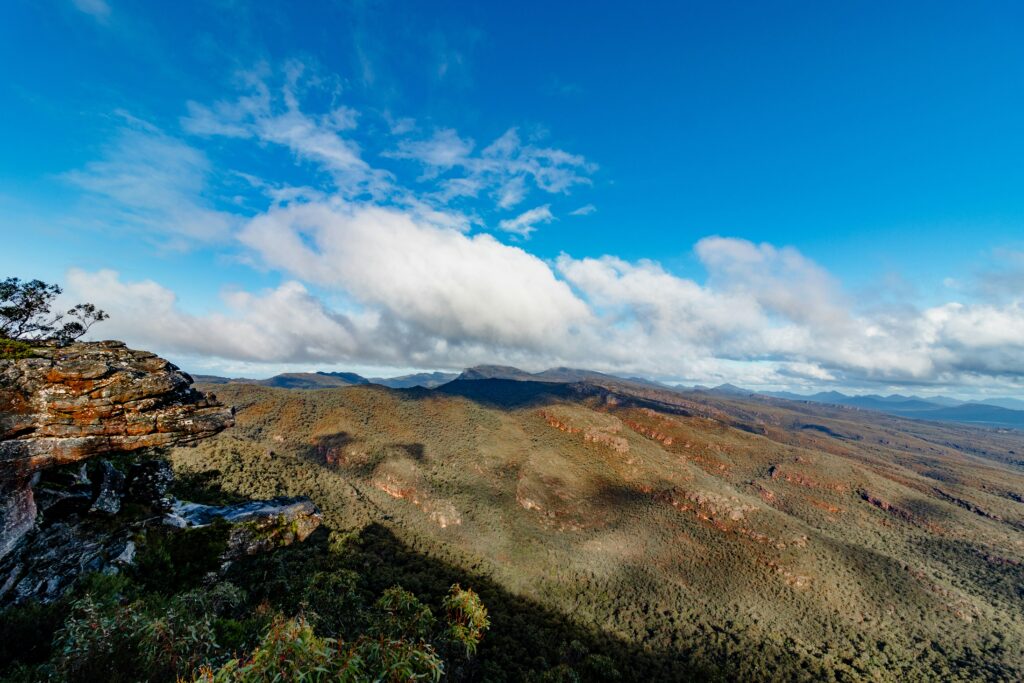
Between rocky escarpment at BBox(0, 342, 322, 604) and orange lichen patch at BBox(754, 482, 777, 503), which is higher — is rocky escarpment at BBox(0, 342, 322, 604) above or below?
above

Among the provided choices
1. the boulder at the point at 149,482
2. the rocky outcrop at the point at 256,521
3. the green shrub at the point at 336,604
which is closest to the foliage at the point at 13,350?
the boulder at the point at 149,482

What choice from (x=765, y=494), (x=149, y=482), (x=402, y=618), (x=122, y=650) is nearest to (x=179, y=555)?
(x=149, y=482)

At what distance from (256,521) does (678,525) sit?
11081 centimetres

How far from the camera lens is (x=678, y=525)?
110 m

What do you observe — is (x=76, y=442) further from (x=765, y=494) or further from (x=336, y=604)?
(x=765, y=494)

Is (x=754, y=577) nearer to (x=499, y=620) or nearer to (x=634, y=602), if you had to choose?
(x=634, y=602)

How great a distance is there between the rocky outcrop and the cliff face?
18727mm

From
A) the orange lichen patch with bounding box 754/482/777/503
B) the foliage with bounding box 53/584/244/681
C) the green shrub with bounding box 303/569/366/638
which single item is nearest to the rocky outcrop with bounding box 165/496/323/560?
the green shrub with bounding box 303/569/366/638

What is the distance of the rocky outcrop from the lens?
3594cm

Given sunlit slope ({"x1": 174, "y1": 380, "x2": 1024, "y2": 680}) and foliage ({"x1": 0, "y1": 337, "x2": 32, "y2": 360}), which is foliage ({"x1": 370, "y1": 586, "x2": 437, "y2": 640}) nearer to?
foliage ({"x1": 0, "y1": 337, "x2": 32, "y2": 360})

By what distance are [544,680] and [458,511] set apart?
74.5m

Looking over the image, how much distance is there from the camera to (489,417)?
184125 mm

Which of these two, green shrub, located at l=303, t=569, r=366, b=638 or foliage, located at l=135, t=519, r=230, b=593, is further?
green shrub, located at l=303, t=569, r=366, b=638

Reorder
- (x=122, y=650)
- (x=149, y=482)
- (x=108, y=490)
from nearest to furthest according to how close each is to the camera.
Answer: (x=122, y=650)
(x=108, y=490)
(x=149, y=482)
